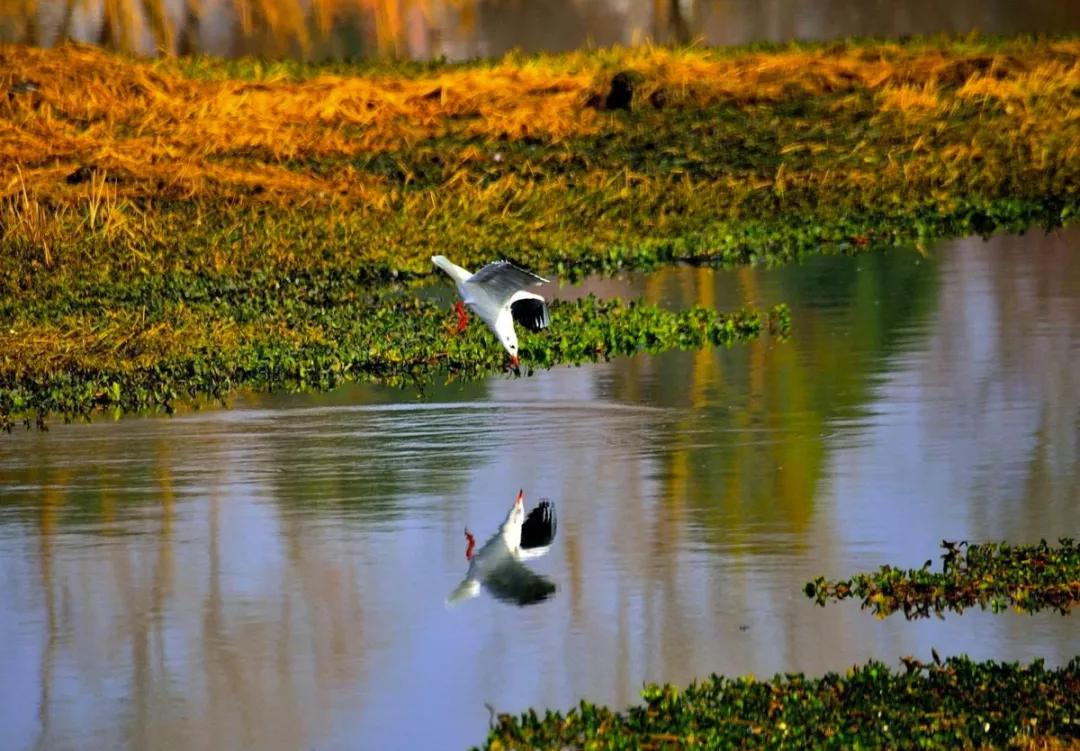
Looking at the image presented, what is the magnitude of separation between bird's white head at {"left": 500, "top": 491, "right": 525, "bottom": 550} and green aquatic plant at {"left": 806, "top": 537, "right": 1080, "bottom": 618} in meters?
1.60

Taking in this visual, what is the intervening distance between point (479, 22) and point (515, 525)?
3120 centimetres

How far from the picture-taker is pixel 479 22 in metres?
41.3

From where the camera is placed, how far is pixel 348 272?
19.7 metres

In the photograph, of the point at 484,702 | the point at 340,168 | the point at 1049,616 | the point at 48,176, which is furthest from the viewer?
the point at 340,168

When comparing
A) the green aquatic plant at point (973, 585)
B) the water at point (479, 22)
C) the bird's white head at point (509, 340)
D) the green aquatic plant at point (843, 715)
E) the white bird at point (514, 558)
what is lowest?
the green aquatic plant at point (843, 715)

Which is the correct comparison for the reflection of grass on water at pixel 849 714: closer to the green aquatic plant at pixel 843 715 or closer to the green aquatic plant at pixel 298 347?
the green aquatic plant at pixel 843 715

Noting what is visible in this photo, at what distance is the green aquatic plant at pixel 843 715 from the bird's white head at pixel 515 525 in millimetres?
2509

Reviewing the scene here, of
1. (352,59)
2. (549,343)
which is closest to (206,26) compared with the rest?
(352,59)

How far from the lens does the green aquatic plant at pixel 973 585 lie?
9.05 meters

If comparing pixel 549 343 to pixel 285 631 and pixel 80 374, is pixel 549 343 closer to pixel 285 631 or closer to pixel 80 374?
pixel 80 374

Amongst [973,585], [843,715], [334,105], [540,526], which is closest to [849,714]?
[843,715]

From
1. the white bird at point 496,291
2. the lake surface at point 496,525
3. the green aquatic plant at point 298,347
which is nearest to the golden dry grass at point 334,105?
the green aquatic plant at point 298,347

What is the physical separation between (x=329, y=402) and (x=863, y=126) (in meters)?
14.0

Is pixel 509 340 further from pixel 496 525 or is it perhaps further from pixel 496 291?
pixel 496 525
